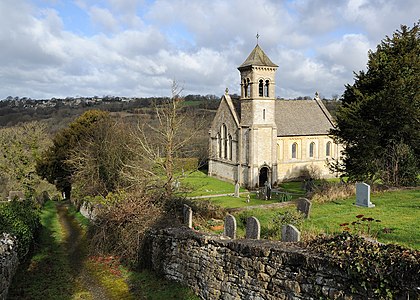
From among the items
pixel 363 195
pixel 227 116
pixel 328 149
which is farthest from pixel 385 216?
pixel 328 149

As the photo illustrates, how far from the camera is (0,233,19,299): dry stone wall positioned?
34.7 ft

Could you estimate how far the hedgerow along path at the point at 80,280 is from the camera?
11.9m

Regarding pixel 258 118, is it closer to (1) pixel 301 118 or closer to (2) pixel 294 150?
(2) pixel 294 150

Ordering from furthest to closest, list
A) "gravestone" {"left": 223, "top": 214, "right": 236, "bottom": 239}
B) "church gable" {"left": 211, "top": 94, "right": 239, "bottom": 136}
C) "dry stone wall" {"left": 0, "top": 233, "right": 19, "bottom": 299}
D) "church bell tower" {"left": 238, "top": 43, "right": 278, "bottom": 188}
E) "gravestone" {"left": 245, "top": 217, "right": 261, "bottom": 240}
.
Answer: "church gable" {"left": 211, "top": 94, "right": 239, "bottom": 136}, "church bell tower" {"left": 238, "top": 43, "right": 278, "bottom": 188}, "gravestone" {"left": 223, "top": 214, "right": 236, "bottom": 239}, "gravestone" {"left": 245, "top": 217, "right": 261, "bottom": 240}, "dry stone wall" {"left": 0, "top": 233, "right": 19, "bottom": 299}

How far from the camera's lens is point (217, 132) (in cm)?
4419

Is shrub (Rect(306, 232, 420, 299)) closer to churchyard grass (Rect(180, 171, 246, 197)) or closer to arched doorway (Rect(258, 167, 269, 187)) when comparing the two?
churchyard grass (Rect(180, 171, 246, 197))

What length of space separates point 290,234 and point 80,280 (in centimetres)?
766

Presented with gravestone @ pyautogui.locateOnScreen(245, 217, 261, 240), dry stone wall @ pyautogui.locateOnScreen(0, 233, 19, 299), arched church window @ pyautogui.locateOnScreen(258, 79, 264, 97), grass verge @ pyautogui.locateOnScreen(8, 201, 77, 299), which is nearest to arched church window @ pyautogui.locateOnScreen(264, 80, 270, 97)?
arched church window @ pyautogui.locateOnScreen(258, 79, 264, 97)

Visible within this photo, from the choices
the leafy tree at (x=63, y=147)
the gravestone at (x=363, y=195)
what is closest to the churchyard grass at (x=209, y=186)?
the leafy tree at (x=63, y=147)

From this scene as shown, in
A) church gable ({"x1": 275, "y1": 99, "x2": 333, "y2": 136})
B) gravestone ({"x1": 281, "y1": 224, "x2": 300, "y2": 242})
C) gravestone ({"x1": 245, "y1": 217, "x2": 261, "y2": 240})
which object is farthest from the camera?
church gable ({"x1": 275, "y1": 99, "x2": 333, "y2": 136})

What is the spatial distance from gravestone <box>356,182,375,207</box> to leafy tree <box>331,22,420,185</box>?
6.81m

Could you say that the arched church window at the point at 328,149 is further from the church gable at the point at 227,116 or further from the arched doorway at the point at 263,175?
the church gable at the point at 227,116

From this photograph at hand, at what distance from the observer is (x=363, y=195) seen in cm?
1644

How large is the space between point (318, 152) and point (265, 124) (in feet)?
32.3
